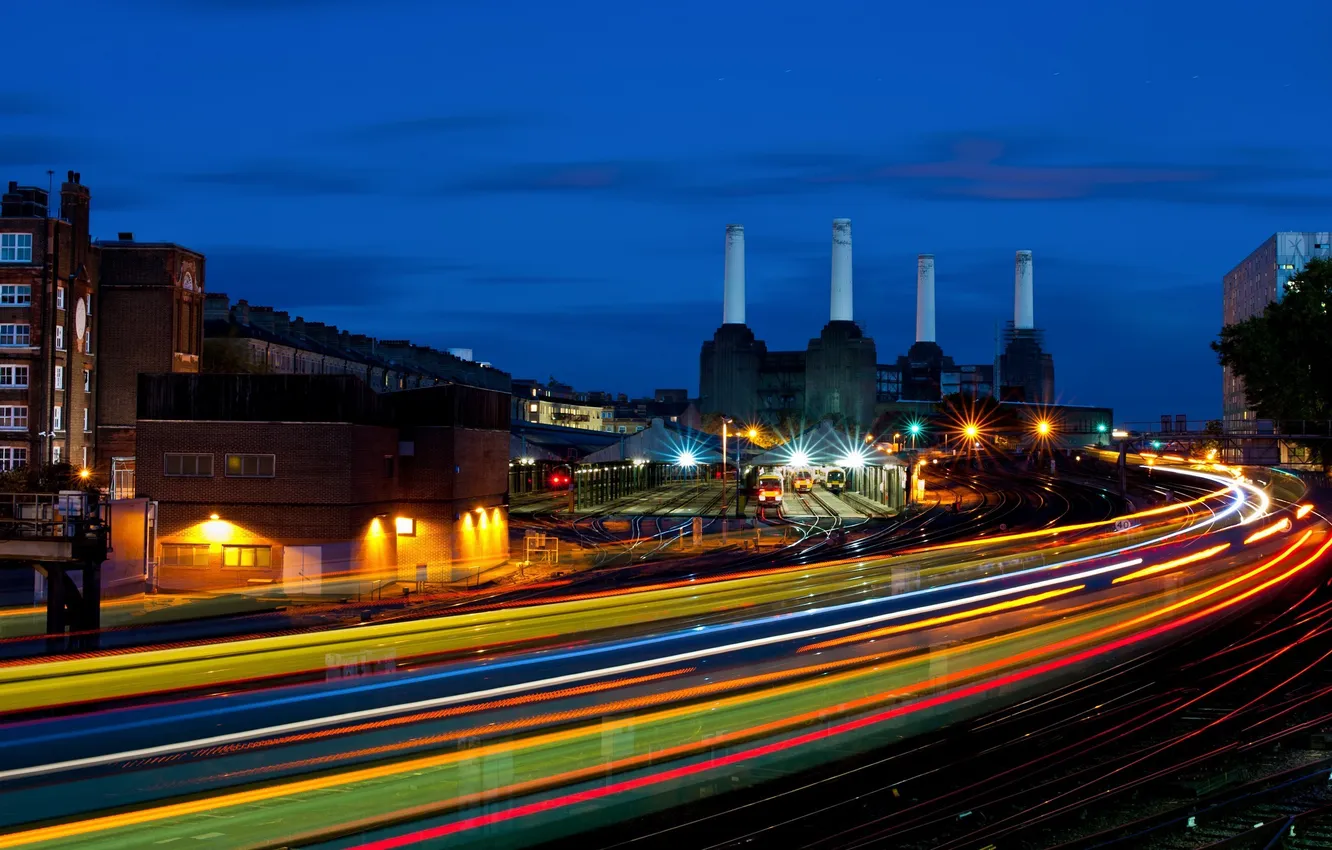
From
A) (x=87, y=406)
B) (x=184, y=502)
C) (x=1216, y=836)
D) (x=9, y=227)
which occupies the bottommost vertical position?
(x=1216, y=836)

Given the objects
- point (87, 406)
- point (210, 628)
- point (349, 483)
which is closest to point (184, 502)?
A: point (349, 483)

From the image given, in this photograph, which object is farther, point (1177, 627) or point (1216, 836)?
point (1177, 627)

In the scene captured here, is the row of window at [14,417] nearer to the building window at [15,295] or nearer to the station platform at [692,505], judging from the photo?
the building window at [15,295]

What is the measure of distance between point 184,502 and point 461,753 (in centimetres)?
2675

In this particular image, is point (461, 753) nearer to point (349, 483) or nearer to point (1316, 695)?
point (1316, 695)

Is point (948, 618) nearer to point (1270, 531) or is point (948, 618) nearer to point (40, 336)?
point (1270, 531)

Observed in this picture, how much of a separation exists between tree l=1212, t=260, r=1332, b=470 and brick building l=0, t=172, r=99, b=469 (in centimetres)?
6305

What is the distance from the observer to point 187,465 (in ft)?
131

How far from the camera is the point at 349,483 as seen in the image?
130ft

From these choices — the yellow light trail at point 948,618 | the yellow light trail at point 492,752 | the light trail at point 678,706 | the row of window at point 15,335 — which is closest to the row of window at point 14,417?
the row of window at point 15,335

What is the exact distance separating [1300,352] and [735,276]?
123 meters

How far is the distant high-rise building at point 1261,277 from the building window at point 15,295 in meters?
114

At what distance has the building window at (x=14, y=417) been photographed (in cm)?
5628

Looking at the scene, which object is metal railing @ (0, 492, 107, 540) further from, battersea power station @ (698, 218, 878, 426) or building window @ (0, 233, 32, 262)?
battersea power station @ (698, 218, 878, 426)
